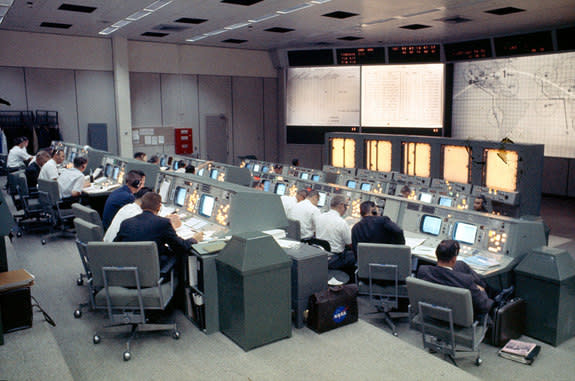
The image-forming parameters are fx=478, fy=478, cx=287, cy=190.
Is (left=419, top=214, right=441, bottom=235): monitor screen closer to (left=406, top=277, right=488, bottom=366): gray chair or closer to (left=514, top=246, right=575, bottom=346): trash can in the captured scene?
(left=514, top=246, right=575, bottom=346): trash can

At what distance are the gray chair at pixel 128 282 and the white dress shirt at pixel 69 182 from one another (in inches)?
135

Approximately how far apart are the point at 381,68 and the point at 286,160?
3.51m

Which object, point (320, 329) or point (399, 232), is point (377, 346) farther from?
point (399, 232)

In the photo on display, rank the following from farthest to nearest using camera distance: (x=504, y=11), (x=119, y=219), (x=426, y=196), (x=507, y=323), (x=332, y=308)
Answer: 1. (x=504, y=11)
2. (x=426, y=196)
3. (x=119, y=219)
4. (x=507, y=323)
5. (x=332, y=308)

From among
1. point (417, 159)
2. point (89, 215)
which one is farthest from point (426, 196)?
point (89, 215)

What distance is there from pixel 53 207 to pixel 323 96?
774 centimetres

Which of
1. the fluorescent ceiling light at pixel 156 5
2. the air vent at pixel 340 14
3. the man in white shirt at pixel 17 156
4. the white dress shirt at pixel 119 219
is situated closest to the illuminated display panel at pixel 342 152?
the air vent at pixel 340 14

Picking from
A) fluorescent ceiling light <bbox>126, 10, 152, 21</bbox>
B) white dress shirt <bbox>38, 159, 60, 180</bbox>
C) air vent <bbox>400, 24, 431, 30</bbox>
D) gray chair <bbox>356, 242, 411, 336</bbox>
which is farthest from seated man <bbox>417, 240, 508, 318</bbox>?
air vent <bbox>400, 24, 431, 30</bbox>

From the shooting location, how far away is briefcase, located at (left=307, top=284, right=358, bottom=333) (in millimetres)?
3203

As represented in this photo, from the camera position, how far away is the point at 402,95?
1112 cm

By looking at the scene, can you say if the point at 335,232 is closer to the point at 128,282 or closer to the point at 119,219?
the point at 119,219

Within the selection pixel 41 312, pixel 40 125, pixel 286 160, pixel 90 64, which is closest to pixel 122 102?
pixel 90 64

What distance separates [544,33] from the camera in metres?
8.70

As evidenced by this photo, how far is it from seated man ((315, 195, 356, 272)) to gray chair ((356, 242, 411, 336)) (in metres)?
0.52
